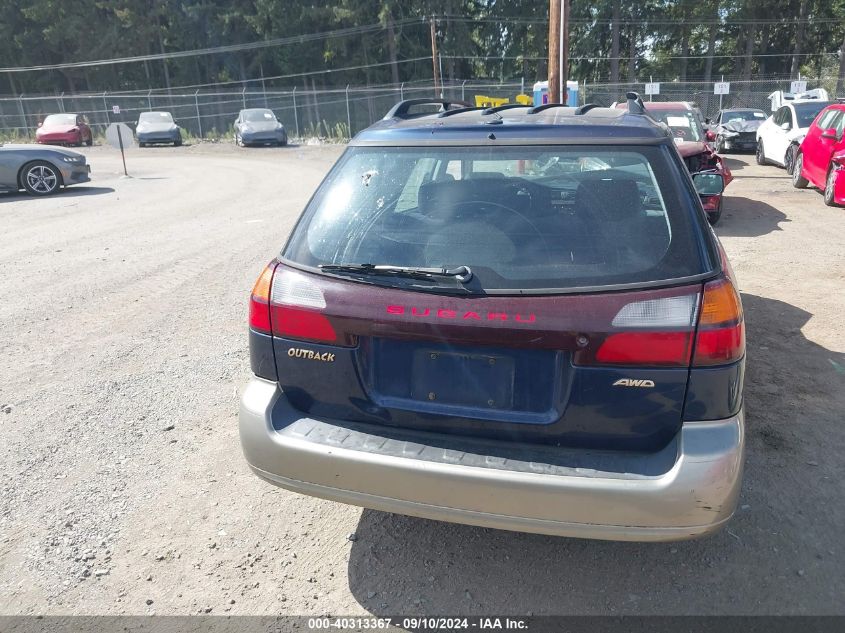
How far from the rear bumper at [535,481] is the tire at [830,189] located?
10.2m

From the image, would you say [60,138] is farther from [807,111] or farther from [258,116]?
[807,111]

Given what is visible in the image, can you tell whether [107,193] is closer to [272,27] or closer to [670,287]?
[670,287]

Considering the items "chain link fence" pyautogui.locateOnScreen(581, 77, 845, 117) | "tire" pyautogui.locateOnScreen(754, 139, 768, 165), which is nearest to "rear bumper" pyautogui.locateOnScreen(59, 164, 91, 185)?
"tire" pyautogui.locateOnScreen(754, 139, 768, 165)

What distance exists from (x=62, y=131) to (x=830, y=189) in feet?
103

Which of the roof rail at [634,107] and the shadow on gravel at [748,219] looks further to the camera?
the shadow on gravel at [748,219]

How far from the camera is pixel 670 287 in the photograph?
223cm

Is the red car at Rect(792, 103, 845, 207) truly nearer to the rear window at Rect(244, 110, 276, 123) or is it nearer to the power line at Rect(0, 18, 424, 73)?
the rear window at Rect(244, 110, 276, 123)

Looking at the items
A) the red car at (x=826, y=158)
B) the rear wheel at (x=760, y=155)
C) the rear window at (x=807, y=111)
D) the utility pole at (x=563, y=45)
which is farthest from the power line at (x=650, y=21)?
the red car at (x=826, y=158)

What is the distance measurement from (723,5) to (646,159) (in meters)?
53.8

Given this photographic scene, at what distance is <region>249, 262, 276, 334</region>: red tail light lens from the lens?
2637mm

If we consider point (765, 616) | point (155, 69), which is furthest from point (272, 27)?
point (765, 616)

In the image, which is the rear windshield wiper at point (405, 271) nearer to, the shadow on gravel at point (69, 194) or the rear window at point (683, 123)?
the rear window at point (683, 123)

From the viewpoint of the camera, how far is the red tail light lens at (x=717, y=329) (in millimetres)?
2205

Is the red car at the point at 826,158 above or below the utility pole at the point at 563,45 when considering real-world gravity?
below
